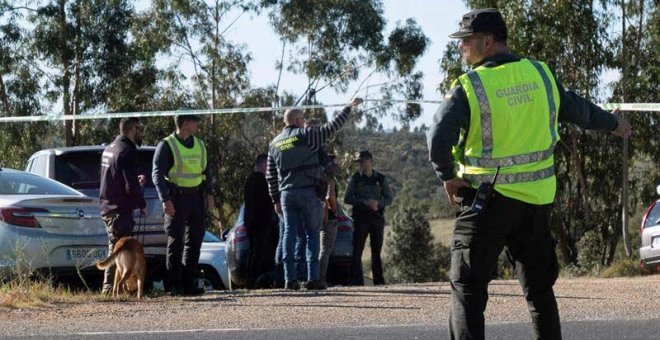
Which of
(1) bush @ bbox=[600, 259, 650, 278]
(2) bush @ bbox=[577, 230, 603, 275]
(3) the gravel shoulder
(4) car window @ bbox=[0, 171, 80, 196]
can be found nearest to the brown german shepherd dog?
(3) the gravel shoulder

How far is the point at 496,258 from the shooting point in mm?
5992

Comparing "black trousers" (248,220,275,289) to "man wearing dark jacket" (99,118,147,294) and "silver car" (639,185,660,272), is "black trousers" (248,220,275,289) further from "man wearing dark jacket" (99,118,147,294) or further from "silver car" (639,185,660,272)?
"silver car" (639,185,660,272)

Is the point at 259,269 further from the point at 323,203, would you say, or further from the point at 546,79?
the point at 546,79

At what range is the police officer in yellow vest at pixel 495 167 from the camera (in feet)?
19.4

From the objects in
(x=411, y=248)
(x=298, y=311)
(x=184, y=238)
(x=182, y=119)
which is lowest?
(x=411, y=248)

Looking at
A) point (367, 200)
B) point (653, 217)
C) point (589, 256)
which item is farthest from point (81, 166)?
point (589, 256)

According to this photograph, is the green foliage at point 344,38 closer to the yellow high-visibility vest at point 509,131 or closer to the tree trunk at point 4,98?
the tree trunk at point 4,98

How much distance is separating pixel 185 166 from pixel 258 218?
214 centimetres

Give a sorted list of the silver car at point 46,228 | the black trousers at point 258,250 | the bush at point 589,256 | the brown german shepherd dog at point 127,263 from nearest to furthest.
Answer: the brown german shepherd dog at point 127,263 < the silver car at point 46,228 < the black trousers at point 258,250 < the bush at point 589,256

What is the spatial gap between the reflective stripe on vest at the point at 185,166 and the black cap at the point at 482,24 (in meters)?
6.04

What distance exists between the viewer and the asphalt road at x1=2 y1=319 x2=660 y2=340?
823 cm

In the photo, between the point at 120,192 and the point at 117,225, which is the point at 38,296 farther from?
the point at 120,192

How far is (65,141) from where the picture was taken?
119ft

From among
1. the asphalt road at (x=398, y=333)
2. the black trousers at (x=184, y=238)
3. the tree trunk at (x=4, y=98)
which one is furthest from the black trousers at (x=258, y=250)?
the tree trunk at (x=4, y=98)
